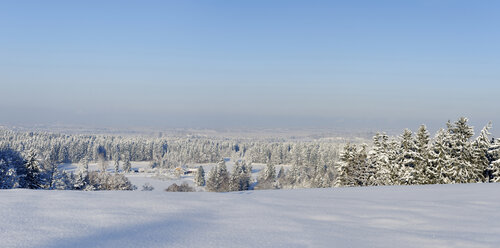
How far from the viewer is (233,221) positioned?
3729 millimetres

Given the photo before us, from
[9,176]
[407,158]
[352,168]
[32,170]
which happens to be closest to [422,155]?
[407,158]

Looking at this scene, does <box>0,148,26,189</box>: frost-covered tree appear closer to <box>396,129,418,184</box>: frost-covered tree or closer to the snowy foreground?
the snowy foreground

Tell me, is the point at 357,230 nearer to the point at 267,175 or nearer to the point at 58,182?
the point at 58,182

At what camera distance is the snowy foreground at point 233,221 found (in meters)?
3.00

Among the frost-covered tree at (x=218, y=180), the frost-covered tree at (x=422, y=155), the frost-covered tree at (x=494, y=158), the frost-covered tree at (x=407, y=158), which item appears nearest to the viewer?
the frost-covered tree at (x=494, y=158)

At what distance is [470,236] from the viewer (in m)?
3.42

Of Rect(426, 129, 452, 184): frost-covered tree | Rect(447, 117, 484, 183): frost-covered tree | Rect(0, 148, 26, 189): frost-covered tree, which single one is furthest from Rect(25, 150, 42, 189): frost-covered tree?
Rect(447, 117, 484, 183): frost-covered tree

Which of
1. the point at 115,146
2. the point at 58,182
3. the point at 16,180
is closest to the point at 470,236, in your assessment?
the point at 16,180

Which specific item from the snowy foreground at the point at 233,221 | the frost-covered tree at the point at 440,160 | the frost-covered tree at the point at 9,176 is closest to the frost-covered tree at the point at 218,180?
the frost-covered tree at the point at 9,176

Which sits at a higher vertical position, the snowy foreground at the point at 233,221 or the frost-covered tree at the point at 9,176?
the snowy foreground at the point at 233,221

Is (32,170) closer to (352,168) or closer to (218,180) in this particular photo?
(352,168)

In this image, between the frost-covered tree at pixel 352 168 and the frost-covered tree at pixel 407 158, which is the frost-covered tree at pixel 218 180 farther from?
the frost-covered tree at pixel 407 158

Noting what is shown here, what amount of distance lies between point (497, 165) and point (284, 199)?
71.7ft

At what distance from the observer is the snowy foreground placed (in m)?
3.00
